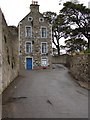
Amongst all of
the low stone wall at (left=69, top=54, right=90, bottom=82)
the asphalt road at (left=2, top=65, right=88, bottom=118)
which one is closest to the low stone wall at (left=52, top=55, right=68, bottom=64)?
the low stone wall at (left=69, top=54, right=90, bottom=82)

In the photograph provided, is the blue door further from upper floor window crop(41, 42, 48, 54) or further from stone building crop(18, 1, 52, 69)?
upper floor window crop(41, 42, 48, 54)

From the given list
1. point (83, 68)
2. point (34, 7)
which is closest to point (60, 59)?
point (34, 7)

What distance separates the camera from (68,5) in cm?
A: 4112

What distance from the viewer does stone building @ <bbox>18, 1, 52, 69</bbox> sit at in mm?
40625

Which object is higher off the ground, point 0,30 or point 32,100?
point 0,30

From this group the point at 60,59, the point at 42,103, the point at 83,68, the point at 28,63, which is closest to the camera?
the point at 42,103

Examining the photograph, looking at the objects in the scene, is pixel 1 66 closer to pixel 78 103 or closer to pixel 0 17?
pixel 0 17

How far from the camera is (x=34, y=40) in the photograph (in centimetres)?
4125

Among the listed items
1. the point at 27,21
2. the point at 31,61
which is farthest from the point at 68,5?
the point at 31,61

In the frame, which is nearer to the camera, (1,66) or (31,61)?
(1,66)

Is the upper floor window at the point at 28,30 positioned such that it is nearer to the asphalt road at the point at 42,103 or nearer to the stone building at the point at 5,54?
the stone building at the point at 5,54

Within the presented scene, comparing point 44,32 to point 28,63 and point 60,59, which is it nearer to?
point 28,63

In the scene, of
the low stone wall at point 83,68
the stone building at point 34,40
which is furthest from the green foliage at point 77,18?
the low stone wall at point 83,68

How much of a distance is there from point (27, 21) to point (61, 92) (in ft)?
90.1
